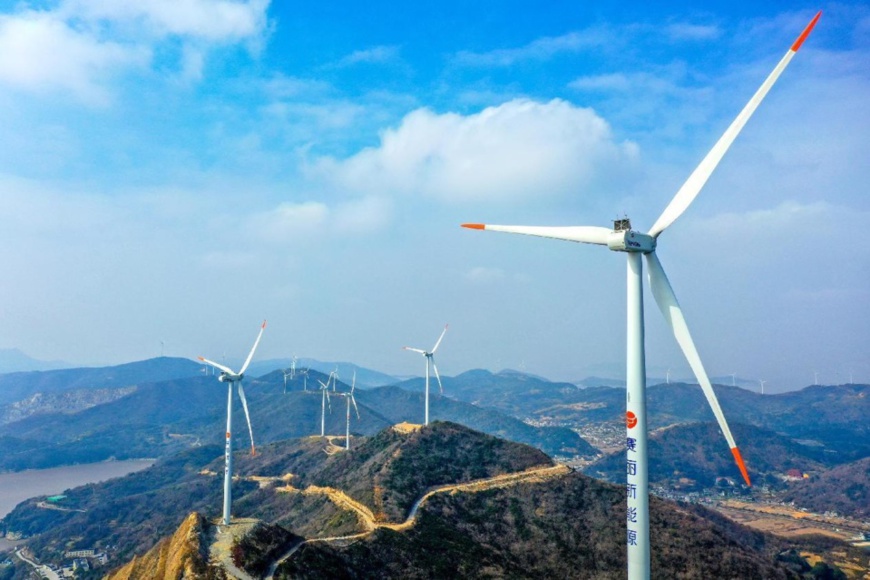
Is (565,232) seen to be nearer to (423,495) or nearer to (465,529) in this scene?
(465,529)

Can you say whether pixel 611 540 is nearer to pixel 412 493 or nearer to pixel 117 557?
pixel 412 493

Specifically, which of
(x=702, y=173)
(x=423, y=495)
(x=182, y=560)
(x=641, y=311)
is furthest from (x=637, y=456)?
(x=423, y=495)

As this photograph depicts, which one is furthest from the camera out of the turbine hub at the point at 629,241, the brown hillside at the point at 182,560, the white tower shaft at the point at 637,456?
the brown hillside at the point at 182,560

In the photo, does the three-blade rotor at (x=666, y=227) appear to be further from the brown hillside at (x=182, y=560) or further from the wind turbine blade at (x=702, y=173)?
the brown hillside at (x=182, y=560)

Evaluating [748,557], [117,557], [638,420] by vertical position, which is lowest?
[117,557]

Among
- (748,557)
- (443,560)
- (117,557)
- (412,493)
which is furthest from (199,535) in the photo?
(117,557)

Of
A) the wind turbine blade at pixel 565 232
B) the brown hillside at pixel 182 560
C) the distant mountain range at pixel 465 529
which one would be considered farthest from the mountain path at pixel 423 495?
the wind turbine blade at pixel 565 232

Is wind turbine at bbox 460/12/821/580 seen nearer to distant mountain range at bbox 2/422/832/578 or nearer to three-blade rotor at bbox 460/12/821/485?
three-blade rotor at bbox 460/12/821/485
